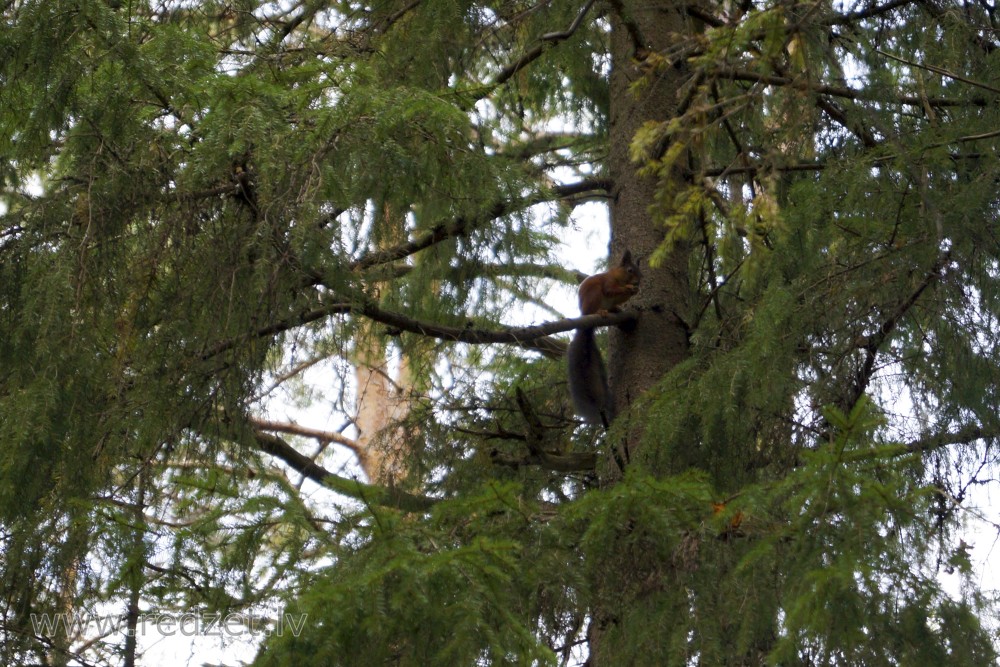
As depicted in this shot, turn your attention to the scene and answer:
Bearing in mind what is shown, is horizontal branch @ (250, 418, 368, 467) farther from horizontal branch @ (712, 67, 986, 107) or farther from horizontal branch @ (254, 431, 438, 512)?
horizontal branch @ (712, 67, 986, 107)

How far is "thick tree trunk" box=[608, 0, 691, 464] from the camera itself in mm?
5082

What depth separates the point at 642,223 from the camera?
5.49 m

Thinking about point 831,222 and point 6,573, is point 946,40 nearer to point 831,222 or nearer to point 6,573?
point 831,222

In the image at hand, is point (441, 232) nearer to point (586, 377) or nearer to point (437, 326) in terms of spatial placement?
point (437, 326)

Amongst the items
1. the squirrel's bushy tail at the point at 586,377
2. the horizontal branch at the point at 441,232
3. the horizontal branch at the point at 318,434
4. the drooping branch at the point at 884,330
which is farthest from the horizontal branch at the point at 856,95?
the horizontal branch at the point at 318,434

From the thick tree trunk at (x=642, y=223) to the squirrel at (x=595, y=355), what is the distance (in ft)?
0.38

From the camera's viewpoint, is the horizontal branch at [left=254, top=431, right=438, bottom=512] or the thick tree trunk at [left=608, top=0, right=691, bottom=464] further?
the thick tree trunk at [left=608, top=0, right=691, bottom=464]

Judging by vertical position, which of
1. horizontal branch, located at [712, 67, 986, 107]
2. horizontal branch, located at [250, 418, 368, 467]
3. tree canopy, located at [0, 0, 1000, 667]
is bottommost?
tree canopy, located at [0, 0, 1000, 667]

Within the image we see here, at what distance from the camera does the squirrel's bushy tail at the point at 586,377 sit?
17.9ft

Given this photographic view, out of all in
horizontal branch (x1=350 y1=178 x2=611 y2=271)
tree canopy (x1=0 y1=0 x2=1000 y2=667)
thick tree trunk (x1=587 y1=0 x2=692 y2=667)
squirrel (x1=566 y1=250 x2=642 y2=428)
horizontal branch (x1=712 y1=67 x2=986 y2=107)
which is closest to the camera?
tree canopy (x1=0 y1=0 x2=1000 y2=667)

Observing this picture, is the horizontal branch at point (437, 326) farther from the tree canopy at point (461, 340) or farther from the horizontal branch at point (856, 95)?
the horizontal branch at point (856, 95)

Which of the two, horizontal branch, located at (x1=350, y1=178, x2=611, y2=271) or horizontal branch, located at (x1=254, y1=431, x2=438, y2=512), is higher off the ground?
horizontal branch, located at (x1=350, y1=178, x2=611, y2=271)

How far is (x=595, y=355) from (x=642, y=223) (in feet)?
2.33

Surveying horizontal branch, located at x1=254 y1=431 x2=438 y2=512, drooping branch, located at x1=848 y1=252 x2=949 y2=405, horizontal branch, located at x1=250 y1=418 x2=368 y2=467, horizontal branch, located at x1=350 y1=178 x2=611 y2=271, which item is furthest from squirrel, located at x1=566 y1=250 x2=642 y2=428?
horizontal branch, located at x1=250 y1=418 x2=368 y2=467
